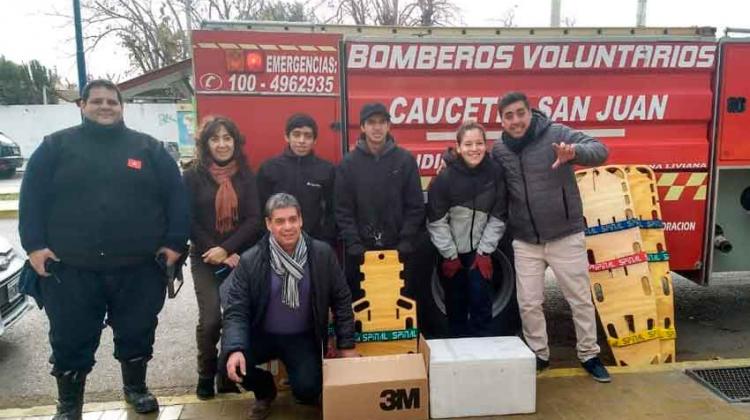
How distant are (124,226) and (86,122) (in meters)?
0.57

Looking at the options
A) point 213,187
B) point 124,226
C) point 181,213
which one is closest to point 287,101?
point 213,187

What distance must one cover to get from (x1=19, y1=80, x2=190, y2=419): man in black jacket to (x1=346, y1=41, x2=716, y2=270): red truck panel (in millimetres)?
1447

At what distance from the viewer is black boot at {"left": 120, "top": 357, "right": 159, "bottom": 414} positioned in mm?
3311

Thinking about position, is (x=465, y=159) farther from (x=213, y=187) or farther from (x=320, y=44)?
(x=213, y=187)

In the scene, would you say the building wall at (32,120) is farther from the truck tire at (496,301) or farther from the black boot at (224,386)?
the black boot at (224,386)

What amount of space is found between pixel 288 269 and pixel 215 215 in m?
0.65

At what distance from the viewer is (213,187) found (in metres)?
3.42

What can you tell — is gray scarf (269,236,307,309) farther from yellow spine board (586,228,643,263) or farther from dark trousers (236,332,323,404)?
yellow spine board (586,228,643,263)

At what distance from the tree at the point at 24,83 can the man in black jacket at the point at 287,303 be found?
36.5 m

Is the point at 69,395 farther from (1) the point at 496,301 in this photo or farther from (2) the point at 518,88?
(2) the point at 518,88

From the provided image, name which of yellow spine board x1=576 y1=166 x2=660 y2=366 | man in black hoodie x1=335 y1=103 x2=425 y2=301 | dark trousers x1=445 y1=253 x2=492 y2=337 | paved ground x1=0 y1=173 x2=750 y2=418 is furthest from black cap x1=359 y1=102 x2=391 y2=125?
paved ground x1=0 y1=173 x2=750 y2=418

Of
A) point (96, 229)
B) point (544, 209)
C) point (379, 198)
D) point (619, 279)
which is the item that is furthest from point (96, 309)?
point (619, 279)

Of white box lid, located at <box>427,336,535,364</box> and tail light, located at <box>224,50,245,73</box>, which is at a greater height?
tail light, located at <box>224,50,245,73</box>

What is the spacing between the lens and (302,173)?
142 inches
